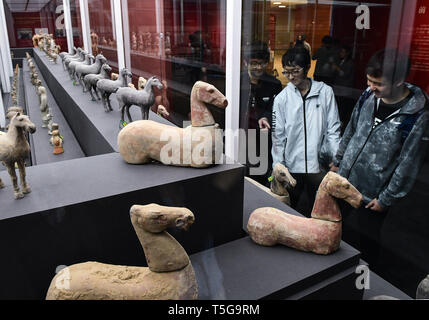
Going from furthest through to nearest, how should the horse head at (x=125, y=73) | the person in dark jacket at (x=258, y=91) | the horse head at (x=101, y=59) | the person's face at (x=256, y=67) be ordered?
the horse head at (x=101, y=59) → the person's face at (x=256, y=67) → the person in dark jacket at (x=258, y=91) → the horse head at (x=125, y=73)

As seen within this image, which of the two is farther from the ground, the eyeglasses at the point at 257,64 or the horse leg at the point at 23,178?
the eyeglasses at the point at 257,64

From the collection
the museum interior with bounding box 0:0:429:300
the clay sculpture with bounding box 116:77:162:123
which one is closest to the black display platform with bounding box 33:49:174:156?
the museum interior with bounding box 0:0:429:300

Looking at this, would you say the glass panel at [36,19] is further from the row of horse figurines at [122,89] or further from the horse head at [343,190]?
the horse head at [343,190]

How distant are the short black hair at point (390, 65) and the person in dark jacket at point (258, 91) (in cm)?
94

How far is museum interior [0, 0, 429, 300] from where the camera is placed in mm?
1321

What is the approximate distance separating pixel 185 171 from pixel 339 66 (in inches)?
52.3

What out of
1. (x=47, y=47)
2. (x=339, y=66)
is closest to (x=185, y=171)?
(x=339, y=66)

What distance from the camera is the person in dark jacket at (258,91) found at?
2976 mm

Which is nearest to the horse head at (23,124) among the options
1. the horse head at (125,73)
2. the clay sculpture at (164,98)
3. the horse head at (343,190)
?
the horse head at (343,190)

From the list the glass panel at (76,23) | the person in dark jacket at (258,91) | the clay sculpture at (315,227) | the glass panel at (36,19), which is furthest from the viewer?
the glass panel at (36,19)

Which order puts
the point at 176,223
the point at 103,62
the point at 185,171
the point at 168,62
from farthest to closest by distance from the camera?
the point at 168,62 < the point at 103,62 < the point at 185,171 < the point at 176,223

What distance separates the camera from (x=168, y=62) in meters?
4.42

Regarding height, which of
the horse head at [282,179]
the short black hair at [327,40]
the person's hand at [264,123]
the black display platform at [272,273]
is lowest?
the black display platform at [272,273]
